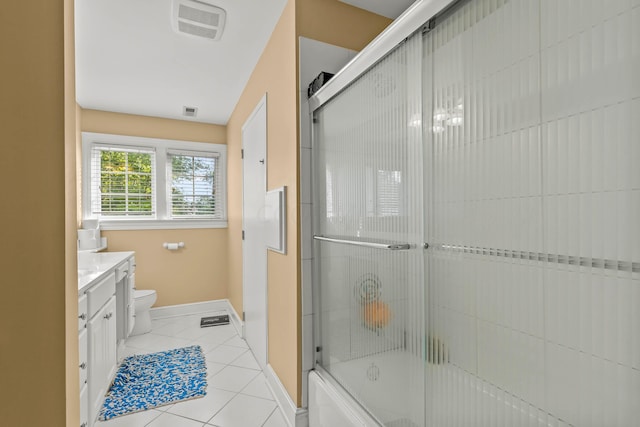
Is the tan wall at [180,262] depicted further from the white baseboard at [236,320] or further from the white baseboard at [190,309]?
the white baseboard at [236,320]

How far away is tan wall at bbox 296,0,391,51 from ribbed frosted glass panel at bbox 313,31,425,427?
0.51m

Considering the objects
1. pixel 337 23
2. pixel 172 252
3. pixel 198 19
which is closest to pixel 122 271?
pixel 172 252

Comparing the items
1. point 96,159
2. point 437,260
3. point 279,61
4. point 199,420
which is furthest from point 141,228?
point 437,260

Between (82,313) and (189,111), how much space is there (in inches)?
108

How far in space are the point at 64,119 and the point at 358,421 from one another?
1.64 meters

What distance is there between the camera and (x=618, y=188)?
0.60m

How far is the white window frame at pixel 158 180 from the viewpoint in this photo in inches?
138

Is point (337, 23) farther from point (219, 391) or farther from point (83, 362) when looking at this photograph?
point (219, 391)

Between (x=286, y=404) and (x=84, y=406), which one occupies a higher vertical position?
(x=84, y=406)

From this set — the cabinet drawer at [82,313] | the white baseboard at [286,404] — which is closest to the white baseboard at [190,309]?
the white baseboard at [286,404]

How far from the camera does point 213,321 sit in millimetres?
3660

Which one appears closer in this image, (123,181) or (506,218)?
(506,218)

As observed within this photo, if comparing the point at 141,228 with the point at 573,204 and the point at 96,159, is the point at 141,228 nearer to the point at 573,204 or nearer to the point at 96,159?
the point at 96,159

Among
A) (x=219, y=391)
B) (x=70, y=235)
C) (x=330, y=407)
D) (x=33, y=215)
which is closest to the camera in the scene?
(x=33, y=215)
